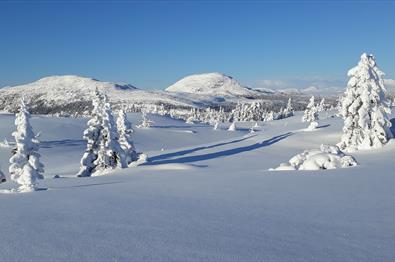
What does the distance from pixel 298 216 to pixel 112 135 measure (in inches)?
1320

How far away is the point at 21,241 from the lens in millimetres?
6891

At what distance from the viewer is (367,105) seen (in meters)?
42.3

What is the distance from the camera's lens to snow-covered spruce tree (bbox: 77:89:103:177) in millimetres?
41281

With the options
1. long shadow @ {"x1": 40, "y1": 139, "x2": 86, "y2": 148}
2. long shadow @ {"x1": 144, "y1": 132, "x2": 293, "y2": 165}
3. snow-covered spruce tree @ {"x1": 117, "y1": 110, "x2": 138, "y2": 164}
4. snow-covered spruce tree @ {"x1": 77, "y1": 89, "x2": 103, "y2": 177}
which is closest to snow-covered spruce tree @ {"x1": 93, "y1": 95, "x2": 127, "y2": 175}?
snow-covered spruce tree @ {"x1": 77, "y1": 89, "x2": 103, "y2": 177}

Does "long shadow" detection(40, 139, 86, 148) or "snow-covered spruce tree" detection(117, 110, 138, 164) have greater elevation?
"snow-covered spruce tree" detection(117, 110, 138, 164)

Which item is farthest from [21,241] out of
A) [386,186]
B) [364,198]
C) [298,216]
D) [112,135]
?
[112,135]

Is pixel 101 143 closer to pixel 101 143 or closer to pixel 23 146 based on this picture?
pixel 101 143

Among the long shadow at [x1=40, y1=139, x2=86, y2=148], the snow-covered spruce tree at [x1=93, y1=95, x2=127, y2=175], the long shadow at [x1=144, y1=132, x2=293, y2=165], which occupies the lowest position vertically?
the long shadow at [x1=40, y1=139, x2=86, y2=148]

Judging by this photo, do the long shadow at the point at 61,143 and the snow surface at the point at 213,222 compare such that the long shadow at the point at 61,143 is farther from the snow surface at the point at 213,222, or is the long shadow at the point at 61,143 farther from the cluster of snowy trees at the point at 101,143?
the snow surface at the point at 213,222

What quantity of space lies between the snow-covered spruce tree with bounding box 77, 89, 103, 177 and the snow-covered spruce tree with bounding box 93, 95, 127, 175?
43cm

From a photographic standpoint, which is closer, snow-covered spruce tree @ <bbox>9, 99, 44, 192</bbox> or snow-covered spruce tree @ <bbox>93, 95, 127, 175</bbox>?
snow-covered spruce tree @ <bbox>9, 99, 44, 192</bbox>

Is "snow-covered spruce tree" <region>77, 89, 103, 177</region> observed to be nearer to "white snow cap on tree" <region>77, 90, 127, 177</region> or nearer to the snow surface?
"white snow cap on tree" <region>77, 90, 127, 177</region>

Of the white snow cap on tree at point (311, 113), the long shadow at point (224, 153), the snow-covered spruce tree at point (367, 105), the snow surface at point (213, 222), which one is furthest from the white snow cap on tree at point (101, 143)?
the white snow cap on tree at point (311, 113)

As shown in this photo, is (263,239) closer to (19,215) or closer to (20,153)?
(19,215)
